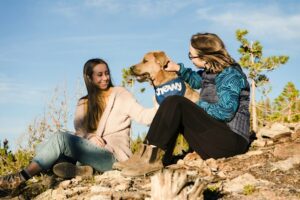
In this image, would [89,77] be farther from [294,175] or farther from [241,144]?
[294,175]

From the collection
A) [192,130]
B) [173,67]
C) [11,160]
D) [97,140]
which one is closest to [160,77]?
[173,67]

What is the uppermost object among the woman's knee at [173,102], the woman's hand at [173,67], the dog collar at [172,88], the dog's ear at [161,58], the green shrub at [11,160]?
the dog's ear at [161,58]

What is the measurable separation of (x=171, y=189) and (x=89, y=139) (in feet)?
6.93

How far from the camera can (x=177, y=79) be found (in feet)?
20.7

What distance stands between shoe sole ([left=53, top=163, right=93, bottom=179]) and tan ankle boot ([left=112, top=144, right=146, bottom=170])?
1.27 feet

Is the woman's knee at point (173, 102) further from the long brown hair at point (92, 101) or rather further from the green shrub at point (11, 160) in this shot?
the green shrub at point (11, 160)

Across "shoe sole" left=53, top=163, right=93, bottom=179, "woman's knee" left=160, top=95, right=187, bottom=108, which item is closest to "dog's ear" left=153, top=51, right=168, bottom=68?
"woman's knee" left=160, top=95, right=187, bottom=108

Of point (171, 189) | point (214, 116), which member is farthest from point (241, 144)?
point (171, 189)

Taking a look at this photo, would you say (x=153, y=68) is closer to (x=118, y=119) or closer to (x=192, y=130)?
(x=118, y=119)

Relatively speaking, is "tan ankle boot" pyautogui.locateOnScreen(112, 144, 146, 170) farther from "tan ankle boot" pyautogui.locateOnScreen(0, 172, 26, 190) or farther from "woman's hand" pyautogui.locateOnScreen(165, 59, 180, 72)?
"woman's hand" pyautogui.locateOnScreen(165, 59, 180, 72)

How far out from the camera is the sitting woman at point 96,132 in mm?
5516

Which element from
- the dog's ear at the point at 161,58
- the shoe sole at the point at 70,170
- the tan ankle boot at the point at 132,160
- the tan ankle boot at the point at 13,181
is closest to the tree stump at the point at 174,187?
the tan ankle boot at the point at 132,160

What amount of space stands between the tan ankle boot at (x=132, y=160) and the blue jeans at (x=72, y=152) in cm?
28

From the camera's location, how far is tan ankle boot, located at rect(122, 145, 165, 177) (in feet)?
16.9
